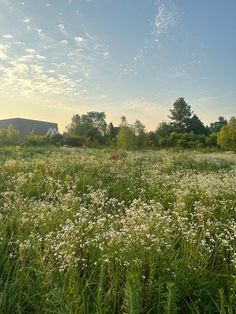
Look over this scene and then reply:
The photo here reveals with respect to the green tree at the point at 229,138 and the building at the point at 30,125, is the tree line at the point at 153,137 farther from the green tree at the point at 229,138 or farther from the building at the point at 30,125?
the building at the point at 30,125

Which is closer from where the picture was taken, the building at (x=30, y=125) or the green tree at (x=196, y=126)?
the green tree at (x=196, y=126)

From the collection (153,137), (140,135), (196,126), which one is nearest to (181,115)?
(196,126)

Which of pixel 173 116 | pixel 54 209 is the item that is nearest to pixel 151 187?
pixel 54 209

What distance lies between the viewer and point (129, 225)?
12.3 feet

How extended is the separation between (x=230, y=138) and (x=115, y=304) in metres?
34.7

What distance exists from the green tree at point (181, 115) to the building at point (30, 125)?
89.5 feet

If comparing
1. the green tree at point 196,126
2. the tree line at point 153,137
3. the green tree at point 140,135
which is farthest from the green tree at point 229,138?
the green tree at point 196,126

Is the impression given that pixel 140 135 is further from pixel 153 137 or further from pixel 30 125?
pixel 30 125

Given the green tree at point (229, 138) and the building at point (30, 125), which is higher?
the building at point (30, 125)

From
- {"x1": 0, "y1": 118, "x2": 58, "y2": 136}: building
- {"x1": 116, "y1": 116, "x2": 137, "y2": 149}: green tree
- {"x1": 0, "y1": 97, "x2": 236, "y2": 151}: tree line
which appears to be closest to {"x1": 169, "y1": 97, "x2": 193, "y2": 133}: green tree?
{"x1": 0, "y1": 97, "x2": 236, "y2": 151}: tree line

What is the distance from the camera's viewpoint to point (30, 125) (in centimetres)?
8244

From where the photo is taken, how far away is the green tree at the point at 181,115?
72.4 m

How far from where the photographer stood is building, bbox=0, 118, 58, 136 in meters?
78.3

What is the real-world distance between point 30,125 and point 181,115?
3754 cm
